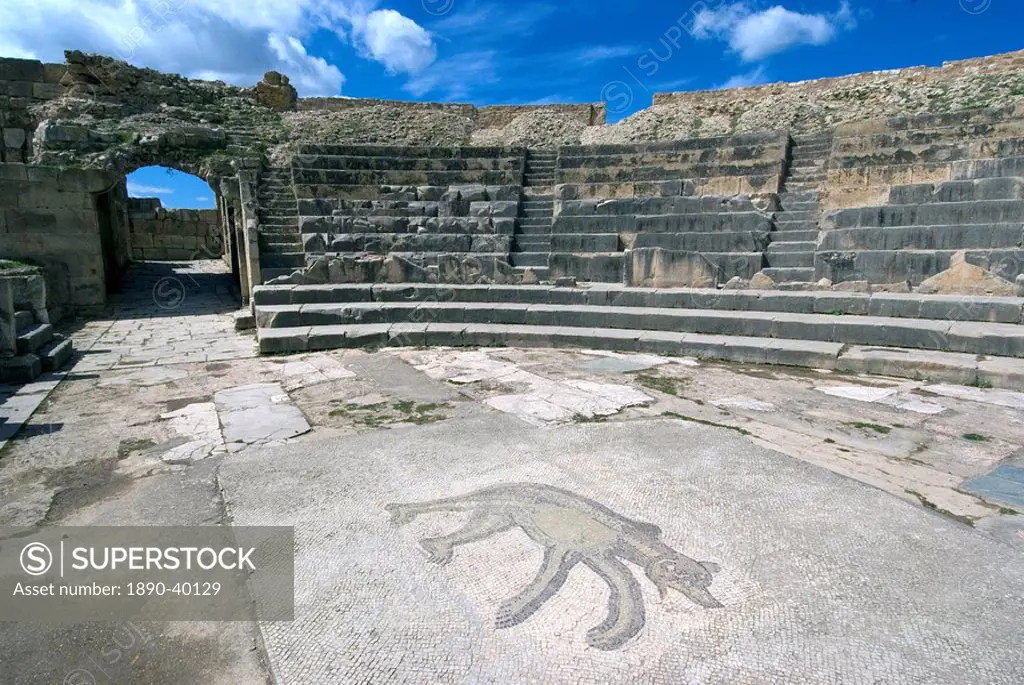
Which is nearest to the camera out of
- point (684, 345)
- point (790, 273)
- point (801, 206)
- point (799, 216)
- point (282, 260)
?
point (684, 345)

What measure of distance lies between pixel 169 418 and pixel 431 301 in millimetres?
4772

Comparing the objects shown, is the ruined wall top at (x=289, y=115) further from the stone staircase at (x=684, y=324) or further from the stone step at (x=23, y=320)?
the stone step at (x=23, y=320)

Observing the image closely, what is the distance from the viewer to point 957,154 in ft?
28.1

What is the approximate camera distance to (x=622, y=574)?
246 cm

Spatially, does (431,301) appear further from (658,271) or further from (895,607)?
(895,607)

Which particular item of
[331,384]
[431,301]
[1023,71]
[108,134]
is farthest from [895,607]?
[1023,71]

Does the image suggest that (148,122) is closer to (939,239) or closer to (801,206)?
(801,206)

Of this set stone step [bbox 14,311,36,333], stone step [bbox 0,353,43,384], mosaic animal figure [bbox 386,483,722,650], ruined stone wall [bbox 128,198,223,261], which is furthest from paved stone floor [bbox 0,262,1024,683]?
ruined stone wall [bbox 128,198,223,261]

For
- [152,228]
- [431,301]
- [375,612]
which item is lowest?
[375,612]

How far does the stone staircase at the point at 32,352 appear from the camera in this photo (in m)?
5.98

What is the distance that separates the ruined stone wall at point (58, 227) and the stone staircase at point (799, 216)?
11.5 metres

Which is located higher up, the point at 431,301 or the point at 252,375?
the point at 431,301

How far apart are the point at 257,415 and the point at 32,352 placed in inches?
139

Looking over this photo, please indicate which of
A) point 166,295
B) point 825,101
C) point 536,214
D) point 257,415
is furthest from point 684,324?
point 825,101
